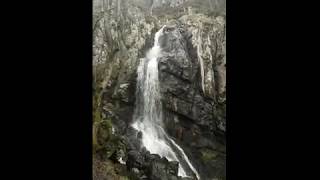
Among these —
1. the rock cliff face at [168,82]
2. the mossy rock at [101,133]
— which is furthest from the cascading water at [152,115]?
the mossy rock at [101,133]

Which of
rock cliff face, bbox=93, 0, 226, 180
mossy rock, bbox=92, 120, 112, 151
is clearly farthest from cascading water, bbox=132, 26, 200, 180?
mossy rock, bbox=92, 120, 112, 151

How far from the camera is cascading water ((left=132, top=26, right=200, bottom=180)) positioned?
13.3 ft

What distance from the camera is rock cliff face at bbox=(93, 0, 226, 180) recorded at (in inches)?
160

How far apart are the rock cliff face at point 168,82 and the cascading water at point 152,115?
0.14 feet

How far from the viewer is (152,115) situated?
4.08 meters

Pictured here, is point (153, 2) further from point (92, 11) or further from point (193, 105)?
point (193, 105)

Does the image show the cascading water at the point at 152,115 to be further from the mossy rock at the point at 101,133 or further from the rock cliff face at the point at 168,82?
the mossy rock at the point at 101,133

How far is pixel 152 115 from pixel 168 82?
0.98ft

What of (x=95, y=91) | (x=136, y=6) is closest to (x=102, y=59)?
(x=95, y=91)

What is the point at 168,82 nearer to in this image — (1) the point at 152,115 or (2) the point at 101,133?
(1) the point at 152,115

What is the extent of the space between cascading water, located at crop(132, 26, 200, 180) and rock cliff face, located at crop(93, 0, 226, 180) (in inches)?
1.7

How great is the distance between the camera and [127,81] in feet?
13.5

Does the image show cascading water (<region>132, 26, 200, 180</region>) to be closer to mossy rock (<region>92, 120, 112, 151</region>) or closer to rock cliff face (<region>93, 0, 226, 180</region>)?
rock cliff face (<region>93, 0, 226, 180</region>)

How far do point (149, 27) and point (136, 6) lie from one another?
21cm
